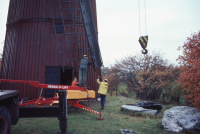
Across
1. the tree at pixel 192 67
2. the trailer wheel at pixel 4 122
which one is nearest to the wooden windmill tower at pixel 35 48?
the tree at pixel 192 67

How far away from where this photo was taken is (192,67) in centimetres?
714

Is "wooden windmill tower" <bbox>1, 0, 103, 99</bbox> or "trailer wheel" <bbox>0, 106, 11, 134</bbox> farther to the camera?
"wooden windmill tower" <bbox>1, 0, 103, 99</bbox>

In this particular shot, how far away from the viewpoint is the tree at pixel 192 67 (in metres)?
6.75

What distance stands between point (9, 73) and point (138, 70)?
42.6 feet

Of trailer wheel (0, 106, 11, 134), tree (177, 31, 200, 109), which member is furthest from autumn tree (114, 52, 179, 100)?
trailer wheel (0, 106, 11, 134)

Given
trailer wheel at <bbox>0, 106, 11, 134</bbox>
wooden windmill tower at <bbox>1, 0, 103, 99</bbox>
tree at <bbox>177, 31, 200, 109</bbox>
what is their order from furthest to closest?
wooden windmill tower at <bbox>1, 0, 103, 99</bbox> → tree at <bbox>177, 31, 200, 109</bbox> → trailer wheel at <bbox>0, 106, 11, 134</bbox>

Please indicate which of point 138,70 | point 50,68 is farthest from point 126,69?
point 50,68

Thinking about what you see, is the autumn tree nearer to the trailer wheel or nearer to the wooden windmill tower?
the wooden windmill tower

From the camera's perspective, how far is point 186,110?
22.2ft

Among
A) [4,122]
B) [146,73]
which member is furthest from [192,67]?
[146,73]

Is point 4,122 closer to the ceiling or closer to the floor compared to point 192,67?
closer to the floor

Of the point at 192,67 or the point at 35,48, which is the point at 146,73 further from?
the point at 35,48

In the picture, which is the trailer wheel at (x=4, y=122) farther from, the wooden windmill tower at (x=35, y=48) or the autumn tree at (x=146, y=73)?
the autumn tree at (x=146, y=73)

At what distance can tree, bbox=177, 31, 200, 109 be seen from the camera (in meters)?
6.75
